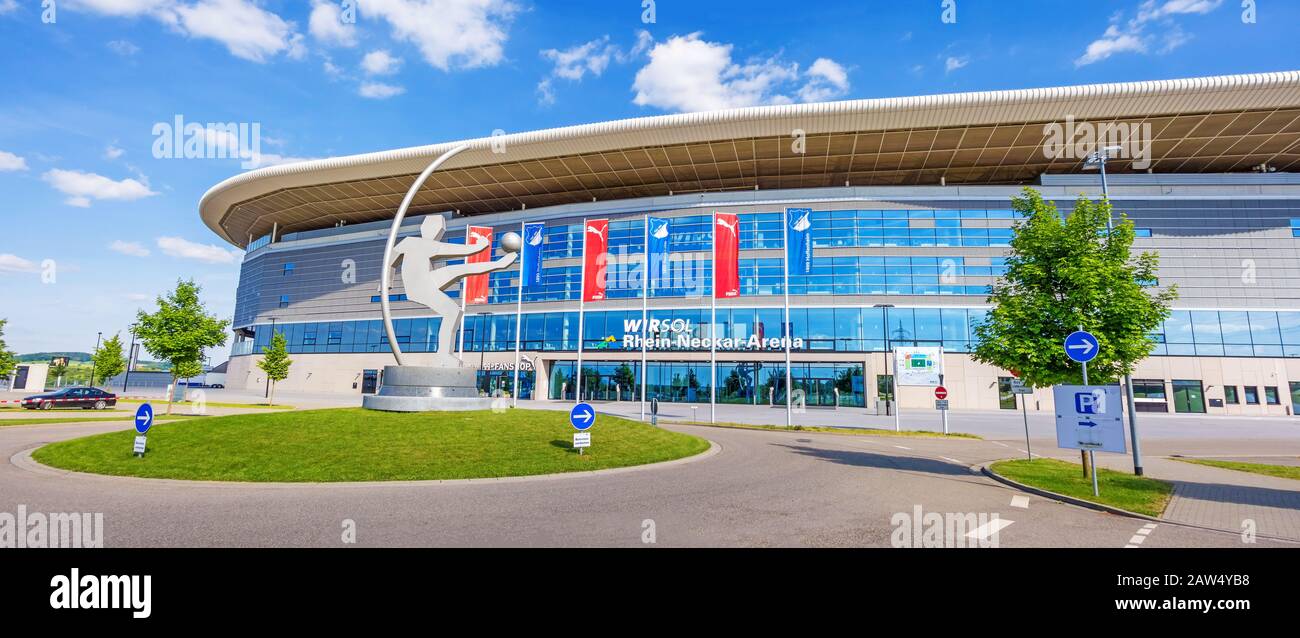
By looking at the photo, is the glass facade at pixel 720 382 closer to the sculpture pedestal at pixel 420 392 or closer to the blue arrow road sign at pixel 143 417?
the sculpture pedestal at pixel 420 392

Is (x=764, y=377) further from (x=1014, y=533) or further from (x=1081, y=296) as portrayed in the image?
(x=1014, y=533)

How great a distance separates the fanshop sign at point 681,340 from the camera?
149ft

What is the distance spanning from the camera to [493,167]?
47812mm

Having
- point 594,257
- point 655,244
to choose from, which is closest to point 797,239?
point 655,244

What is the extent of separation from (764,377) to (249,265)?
6858 cm

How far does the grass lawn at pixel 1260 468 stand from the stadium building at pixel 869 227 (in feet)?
80.7

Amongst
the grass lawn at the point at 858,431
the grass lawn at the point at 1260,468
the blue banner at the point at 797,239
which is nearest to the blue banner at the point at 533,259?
the blue banner at the point at 797,239

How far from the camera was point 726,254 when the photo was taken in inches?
1200

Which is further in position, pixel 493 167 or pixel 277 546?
pixel 493 167

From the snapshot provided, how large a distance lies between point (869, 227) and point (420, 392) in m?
40.8

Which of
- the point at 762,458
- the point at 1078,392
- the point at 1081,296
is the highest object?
the point at 1081,296
